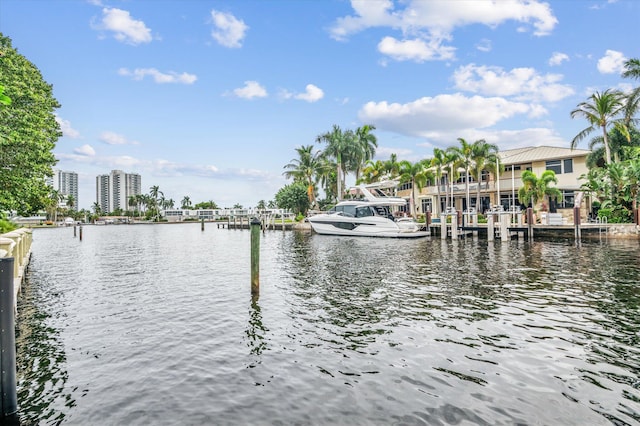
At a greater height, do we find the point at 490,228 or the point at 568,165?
the point at 568,165

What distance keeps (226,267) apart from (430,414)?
1659cm

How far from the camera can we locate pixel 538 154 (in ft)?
158

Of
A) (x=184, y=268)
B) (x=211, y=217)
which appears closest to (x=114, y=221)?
(x=211, y=217)

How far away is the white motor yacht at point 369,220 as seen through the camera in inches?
1532

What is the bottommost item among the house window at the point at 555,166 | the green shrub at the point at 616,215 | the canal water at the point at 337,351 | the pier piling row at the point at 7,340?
the canal water at the point at 337,351

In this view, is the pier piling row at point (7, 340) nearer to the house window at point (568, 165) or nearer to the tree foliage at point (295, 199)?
the house window at point (568, 165)

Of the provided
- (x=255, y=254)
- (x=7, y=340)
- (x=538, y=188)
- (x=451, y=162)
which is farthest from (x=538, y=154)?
(x=7, y=340)

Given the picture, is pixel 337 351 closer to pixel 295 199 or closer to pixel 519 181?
pixel 519 181

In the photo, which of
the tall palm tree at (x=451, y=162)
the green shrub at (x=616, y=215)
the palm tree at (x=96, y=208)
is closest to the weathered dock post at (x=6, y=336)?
the green shrub at (x=616, y=215)

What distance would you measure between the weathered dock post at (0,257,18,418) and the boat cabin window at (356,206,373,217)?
3669cm

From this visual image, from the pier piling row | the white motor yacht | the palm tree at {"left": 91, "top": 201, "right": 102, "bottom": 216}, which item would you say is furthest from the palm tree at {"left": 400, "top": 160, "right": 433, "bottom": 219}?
the palm tree at {"left": 91, "top": 201, "right": 102, "bottom": 216}

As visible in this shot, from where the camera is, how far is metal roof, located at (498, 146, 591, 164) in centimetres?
4425

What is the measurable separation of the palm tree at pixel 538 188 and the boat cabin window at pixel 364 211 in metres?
16.6

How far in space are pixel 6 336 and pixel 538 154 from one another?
53.2 m
